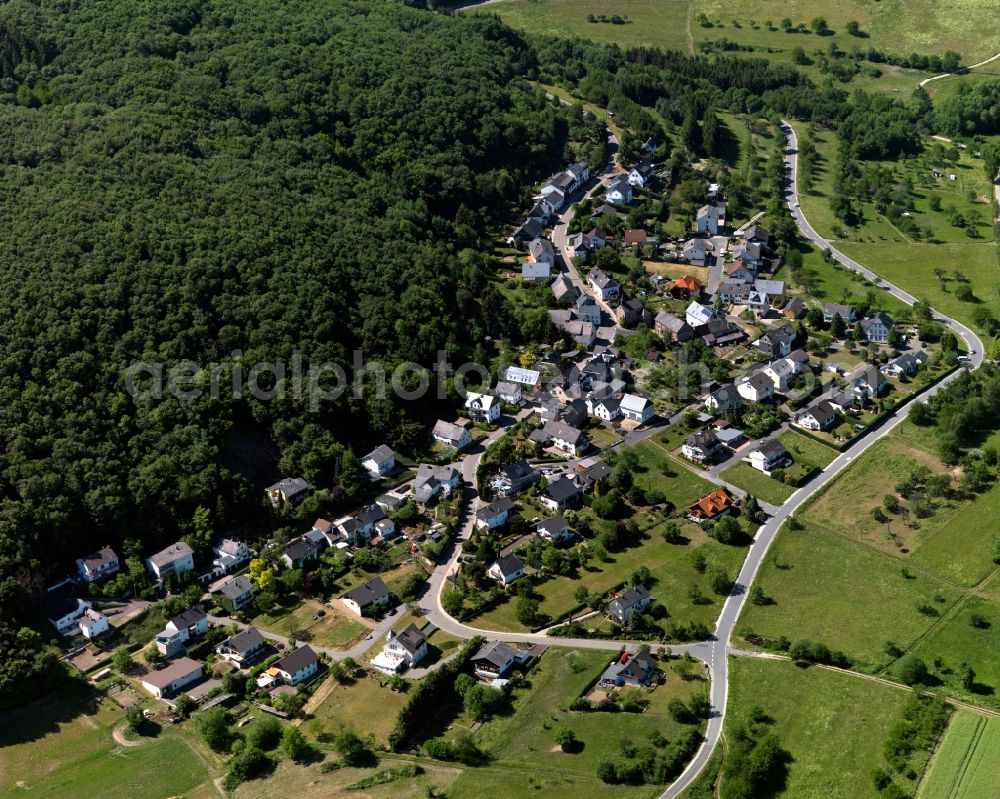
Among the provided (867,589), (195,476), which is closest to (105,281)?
(195,476)

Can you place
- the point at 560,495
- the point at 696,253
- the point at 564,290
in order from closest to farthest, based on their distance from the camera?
the point at 560,495 → the point at 564,290 → the point at 696,253

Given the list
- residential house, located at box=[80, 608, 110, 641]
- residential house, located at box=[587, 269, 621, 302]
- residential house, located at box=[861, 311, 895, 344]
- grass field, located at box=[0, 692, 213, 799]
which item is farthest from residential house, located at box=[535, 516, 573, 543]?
residential house, located at box=[861, 311, 895, 344]

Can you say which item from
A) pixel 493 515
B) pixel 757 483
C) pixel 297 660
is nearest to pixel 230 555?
pixel 297 660

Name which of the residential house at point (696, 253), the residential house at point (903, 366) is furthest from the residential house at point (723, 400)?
the residential house at point (696, 253)

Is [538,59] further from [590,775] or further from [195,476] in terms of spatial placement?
[590,775]

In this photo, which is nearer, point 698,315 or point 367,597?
point 367,597

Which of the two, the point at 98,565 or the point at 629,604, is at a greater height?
the point at 98,565

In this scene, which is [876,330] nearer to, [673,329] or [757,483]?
[673,329]
